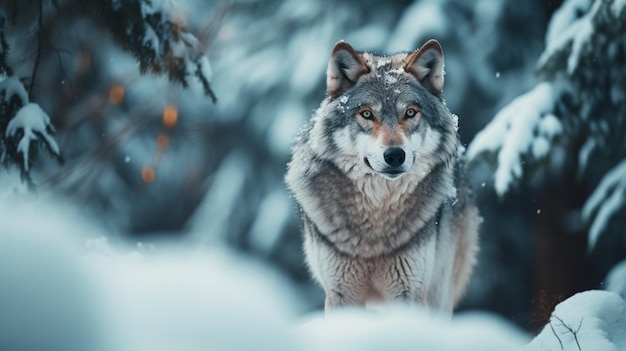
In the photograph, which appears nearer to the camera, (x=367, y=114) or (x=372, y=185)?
(x=367, y=114)

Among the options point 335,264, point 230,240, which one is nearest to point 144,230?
point 230,240

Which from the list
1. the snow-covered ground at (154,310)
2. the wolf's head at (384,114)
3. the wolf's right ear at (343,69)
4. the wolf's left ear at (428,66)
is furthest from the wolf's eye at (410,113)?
the snow-covered ground at (154,310)

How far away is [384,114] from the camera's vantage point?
13.9 ft

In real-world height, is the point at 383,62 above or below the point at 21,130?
above

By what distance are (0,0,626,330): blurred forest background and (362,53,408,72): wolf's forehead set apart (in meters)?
2.30

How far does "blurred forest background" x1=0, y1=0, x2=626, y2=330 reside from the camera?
24.6ft

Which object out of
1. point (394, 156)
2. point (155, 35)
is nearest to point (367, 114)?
point (394, 156)

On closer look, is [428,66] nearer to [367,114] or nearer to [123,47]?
[367,114]

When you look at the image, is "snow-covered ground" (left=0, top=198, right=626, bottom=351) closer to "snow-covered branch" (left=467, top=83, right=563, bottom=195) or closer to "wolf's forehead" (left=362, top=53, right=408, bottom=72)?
"wolf's forehead" (left=362, top=53, right=408, bottom=72)

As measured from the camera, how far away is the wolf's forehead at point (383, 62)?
4.58 meters

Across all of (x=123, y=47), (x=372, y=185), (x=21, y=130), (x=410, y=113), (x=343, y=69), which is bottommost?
(x=372, y=185)

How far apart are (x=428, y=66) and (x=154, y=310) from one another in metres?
3.08

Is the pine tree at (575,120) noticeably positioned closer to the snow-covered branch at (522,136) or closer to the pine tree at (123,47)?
the snow-covered branch at (522,136)

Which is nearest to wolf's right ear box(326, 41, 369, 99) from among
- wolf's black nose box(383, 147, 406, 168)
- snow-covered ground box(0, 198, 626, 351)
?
wolf's black nose box(383, 147, 406, 168)
